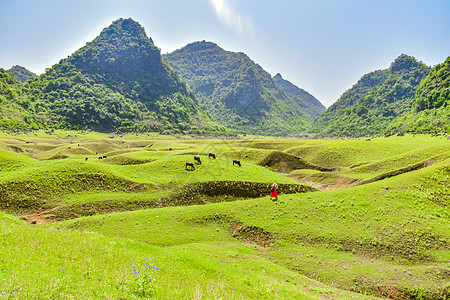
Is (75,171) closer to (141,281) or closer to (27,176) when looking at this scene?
(27,176)

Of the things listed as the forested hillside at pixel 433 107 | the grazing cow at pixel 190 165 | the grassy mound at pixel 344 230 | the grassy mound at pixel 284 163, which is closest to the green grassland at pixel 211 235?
the grassy mound at pixel 344 230

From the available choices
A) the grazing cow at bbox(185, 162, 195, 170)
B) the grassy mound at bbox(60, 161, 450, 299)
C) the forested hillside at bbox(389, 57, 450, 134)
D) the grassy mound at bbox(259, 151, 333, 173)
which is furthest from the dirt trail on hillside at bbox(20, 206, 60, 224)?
the forested hillside at bbox(389, 57, 450, 134)

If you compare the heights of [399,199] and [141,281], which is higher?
[141,281]

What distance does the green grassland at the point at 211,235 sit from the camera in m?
8.57

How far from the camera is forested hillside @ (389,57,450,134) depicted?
12225 cm

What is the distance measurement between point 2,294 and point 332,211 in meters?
32.2

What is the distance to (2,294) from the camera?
17.7 feet

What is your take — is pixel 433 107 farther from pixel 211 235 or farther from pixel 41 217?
pixel 41 217

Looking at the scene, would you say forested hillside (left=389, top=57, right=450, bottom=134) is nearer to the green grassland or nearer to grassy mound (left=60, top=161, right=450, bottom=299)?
the green grassland

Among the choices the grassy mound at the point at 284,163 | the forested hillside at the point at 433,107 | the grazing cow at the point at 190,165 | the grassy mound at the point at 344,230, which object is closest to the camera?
the grassy mound at the point at 344,230

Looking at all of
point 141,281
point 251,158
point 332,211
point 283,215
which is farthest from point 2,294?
point 251,158

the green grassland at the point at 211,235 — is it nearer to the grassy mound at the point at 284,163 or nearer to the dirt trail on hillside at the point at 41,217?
the dirt trail on hillside at the point at 41,217

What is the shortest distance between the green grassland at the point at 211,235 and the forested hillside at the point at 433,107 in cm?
10714

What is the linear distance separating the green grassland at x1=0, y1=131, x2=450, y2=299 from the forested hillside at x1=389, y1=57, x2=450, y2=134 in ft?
352
